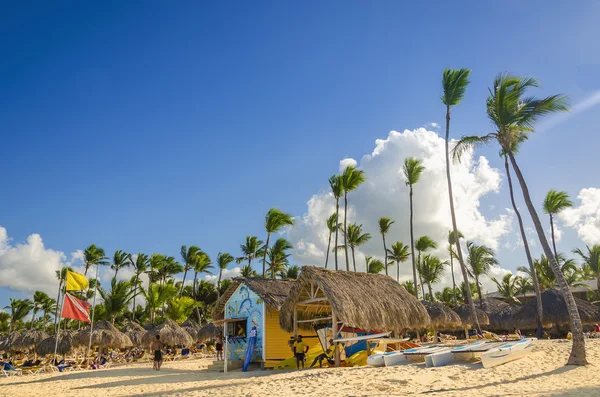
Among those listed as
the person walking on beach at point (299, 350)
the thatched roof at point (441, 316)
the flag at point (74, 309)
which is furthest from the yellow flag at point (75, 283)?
the thatched roof at point (441, 316)

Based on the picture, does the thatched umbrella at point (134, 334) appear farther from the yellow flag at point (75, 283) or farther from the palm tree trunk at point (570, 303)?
the palm tree trunk at point (570, 303)

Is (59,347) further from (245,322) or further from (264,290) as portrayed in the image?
(264,290)

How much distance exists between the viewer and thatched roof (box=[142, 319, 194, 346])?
27.9 metres

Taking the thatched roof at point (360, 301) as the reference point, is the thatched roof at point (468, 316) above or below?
below

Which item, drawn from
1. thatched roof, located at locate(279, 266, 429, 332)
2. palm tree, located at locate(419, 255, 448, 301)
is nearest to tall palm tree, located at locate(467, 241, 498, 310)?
palm tree, located at locate(419, 255, 448, 301)

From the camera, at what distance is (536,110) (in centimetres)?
1362

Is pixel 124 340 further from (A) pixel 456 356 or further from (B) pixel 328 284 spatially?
(A) pixel 456 356

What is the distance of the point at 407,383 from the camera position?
10008 mm

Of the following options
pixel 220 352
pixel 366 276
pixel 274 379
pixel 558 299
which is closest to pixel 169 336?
pixel 220 352

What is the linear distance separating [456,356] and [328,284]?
13.9 ft

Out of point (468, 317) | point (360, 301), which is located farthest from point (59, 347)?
point (468, 317)

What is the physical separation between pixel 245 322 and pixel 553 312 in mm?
16572

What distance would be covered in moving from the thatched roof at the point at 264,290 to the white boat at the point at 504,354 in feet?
24.5

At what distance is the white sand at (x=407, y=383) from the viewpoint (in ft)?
29.9
